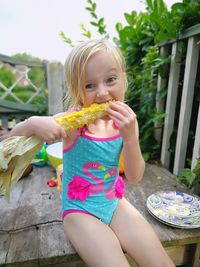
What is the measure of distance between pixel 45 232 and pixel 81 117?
0.56 metres

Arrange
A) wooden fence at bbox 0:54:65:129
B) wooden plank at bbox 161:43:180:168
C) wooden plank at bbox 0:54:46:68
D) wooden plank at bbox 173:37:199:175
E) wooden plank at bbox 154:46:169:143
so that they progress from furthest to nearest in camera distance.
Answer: wooden fence at bbox 0:54:65:129 < wooden plank at bbox 0:54:46:68 < wooden plank at bbox 154:46:169:143 < wooden plank at bbox 161:43:180:168 < wooden plank at bbox 173:37:199:175

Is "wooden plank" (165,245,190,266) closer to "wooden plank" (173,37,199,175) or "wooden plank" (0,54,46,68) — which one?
"wooden plank" (173,37,199,175)

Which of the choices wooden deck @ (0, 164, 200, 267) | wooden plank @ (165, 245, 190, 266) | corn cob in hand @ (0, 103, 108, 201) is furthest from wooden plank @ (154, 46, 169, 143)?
corn cob in hand @ (0, 103, 108, 201)

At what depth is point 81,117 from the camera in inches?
31.6

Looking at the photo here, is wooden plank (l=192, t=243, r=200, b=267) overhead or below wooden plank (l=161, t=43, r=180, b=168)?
below

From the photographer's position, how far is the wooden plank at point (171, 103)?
5.05 ft

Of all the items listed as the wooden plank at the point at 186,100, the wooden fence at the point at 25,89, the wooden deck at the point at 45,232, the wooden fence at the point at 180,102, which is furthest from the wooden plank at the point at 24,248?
the wooden fence at the point at 25,89

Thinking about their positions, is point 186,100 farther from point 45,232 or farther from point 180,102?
point 45,232

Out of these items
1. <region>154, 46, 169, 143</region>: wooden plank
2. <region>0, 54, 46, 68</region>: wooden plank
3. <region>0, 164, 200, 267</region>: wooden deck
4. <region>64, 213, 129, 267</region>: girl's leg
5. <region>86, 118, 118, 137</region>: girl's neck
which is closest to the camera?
<region>64, 213, 129, 267</region>: girl's leg

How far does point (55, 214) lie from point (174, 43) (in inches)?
53.3

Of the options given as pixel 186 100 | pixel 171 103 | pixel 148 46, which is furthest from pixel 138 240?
pixel 148 46

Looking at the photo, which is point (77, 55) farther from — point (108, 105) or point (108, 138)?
point (108, 138)

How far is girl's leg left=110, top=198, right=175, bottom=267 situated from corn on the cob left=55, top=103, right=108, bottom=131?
1.41 ft

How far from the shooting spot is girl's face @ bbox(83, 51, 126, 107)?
85 cm
